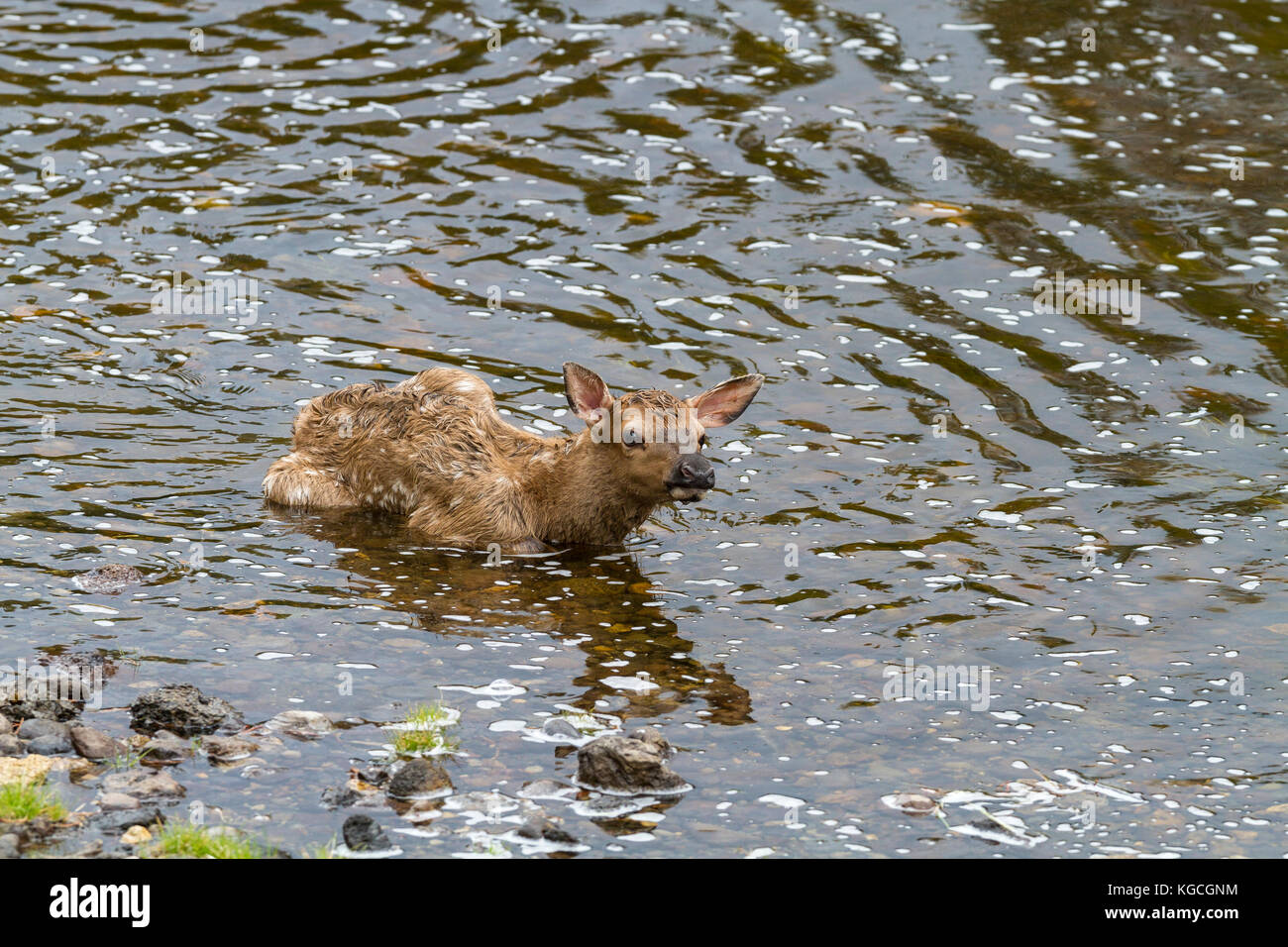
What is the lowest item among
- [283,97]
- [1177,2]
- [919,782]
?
[919,782]

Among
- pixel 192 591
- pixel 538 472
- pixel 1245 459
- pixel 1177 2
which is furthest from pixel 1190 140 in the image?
pixel 192 591

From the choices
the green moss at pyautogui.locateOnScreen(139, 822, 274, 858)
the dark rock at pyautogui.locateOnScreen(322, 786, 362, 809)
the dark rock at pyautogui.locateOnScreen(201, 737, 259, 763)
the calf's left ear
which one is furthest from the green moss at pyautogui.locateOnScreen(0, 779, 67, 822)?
the calf's left ear

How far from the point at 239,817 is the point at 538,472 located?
572 centimetres

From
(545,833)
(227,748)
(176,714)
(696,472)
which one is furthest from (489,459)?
(545,833)

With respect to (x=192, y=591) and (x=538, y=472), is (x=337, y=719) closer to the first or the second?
(x=192, y=591)

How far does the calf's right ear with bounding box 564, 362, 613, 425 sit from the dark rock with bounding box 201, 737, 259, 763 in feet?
15.4

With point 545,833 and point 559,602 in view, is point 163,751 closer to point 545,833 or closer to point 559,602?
point 545,833

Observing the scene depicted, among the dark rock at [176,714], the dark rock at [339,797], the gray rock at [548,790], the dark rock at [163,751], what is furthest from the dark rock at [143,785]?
the gray rock at [548,790]

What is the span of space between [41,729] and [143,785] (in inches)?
42.2

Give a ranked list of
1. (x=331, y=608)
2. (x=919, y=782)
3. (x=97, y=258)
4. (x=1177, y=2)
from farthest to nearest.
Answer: (x=1177, y=2) → (x=97, y=258) → (x=331, y=608) → (x=919, y=782)

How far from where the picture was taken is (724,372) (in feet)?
Answer: 58.1

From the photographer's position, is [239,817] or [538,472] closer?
[239,817]

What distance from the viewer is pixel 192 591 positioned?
12.8m

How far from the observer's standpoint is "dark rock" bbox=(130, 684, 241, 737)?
34.2ft
